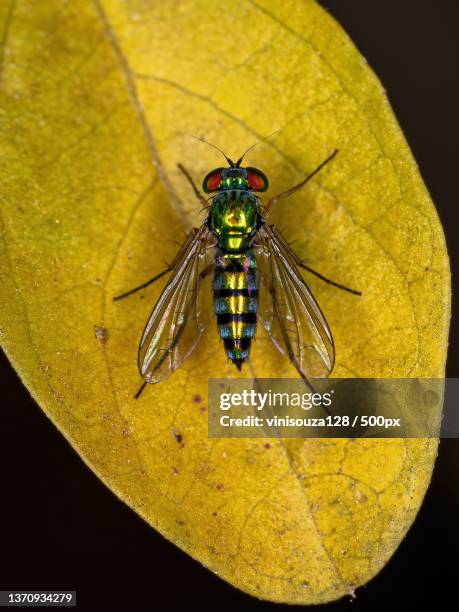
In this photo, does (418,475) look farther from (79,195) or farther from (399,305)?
(79,195)

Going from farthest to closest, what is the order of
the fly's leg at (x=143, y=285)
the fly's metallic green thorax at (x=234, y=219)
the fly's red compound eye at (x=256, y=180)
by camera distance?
the fly's metallic green thorax at (x=234, y=219) → the fly's red compound eye at (x=256, y=180) → the fly's leg at (x=143, y=285)

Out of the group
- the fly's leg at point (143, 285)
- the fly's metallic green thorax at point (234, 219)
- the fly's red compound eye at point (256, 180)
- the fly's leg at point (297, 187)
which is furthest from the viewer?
the fly's metallic green thorax at point (234, 219)

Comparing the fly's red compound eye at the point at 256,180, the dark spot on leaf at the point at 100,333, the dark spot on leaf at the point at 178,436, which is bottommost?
the dark spot on leaf at the point at 178,436

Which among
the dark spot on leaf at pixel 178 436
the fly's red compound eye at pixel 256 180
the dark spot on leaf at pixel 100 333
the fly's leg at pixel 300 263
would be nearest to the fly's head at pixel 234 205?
the fly's red compound eye at pixel 256 180

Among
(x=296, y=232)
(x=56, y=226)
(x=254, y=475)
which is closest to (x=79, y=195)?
(x=56, y=226)

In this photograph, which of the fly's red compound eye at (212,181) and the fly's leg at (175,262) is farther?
the fly's red compound eye at (212,181)

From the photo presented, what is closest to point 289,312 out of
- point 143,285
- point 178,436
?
point 143,285

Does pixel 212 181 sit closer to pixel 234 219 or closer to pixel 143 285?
pixel 234 219

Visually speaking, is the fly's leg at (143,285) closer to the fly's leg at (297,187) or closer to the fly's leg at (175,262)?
the fly's leg at (175,262)
